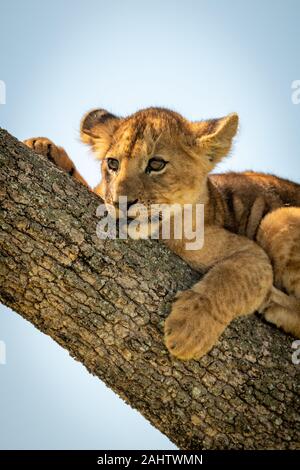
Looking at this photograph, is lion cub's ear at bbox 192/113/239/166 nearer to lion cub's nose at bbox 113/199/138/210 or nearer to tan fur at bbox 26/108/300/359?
tan fur at bbox 26/108/300/359

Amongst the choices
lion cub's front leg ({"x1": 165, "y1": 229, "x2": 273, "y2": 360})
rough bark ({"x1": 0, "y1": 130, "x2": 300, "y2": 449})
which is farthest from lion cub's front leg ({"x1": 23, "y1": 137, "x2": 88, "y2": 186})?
lion cub's front leg ({"x1": 165, "y1": 229, "x2": 273, "y2": 360})

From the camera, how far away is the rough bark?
3264 mm

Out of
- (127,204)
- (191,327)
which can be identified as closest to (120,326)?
(191,327)

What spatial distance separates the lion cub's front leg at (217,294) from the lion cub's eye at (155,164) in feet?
Answer: 2.15

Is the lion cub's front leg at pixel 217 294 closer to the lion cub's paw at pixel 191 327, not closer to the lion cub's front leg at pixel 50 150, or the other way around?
the lion cub's paw at pixel 191 327

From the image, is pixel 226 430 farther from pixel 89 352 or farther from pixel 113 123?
pixel 113 123

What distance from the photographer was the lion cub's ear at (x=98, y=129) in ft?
15.8

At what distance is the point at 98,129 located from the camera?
486 cm

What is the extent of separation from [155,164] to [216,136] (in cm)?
57

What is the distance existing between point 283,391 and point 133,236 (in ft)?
4.51

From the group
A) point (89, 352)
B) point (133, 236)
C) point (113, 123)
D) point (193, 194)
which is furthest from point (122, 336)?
point (113, 123)

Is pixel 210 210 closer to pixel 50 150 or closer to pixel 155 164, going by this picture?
pixel 155 164

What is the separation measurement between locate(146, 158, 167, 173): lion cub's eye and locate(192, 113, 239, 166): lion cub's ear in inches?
15.6

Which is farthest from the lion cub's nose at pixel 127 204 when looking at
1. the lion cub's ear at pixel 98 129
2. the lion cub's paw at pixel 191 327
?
the lion cub's ear at pixel 98 129
